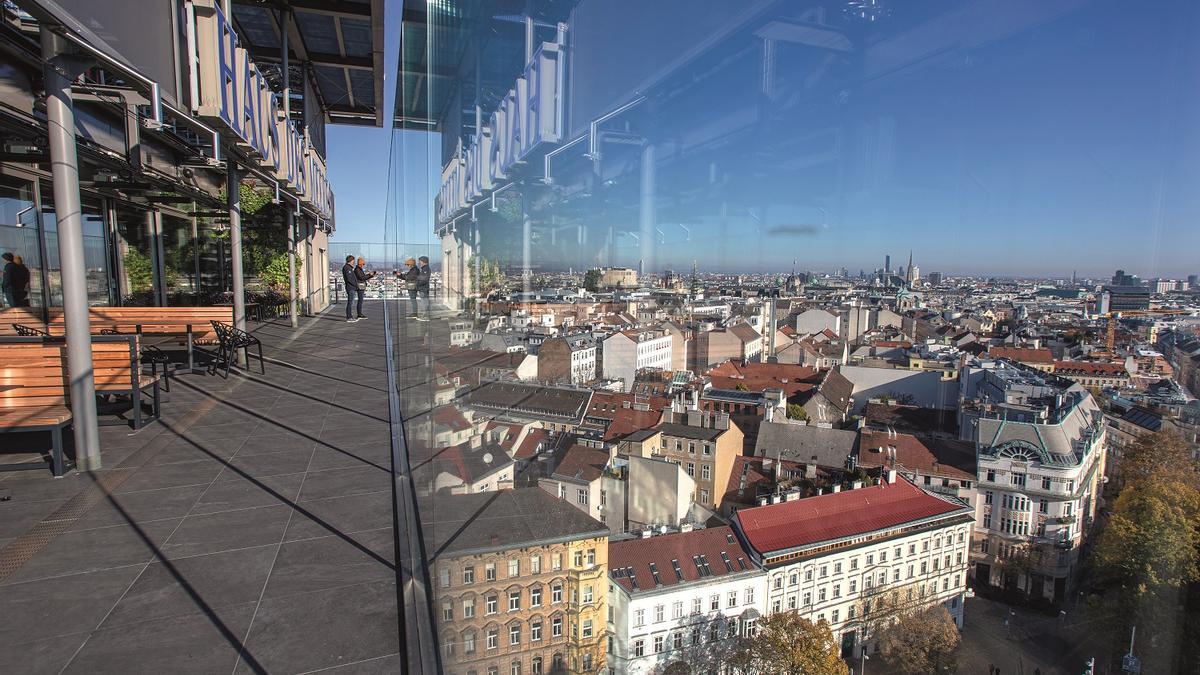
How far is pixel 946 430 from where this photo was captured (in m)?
1.06

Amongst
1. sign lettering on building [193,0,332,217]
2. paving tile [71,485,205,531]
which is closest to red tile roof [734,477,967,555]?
paving tile [71,485,205,531]

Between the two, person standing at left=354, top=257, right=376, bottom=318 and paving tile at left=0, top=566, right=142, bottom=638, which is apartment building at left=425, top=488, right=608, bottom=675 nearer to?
paving tile at left=0, top=566, right=142, bottom=638

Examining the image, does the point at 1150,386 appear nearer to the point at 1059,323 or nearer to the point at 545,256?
the point at 1059,323

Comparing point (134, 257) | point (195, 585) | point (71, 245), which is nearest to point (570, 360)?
point (195, 585)

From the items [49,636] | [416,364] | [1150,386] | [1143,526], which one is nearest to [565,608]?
[1143,526]

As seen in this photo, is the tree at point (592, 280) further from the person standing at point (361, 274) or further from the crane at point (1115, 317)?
→ the person standing at point (361, 274)

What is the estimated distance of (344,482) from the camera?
368 centimetres

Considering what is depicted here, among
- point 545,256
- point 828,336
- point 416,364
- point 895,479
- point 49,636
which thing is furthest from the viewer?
point 416,364

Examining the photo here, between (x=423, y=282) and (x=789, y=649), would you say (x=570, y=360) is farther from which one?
(x=423, y=282)

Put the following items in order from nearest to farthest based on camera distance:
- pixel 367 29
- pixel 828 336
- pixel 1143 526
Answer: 1. pixel 1143 526
2. pixel 828 336
3. pixel 367 29

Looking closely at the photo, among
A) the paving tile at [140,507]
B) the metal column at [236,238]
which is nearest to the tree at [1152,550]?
the paving tile at [140,507]

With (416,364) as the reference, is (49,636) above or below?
below

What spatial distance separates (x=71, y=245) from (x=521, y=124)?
4104mm

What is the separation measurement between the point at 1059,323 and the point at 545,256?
101 cm
